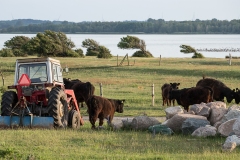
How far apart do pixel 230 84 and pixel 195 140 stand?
25246mm

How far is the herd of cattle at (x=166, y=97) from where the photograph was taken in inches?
837

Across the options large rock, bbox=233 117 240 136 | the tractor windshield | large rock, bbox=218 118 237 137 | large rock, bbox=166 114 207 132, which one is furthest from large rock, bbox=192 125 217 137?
the tractor windshield

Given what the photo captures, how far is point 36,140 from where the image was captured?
16188 millimetres

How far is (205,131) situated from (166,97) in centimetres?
1255

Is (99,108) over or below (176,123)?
over

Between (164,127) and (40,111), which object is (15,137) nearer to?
(40,111)

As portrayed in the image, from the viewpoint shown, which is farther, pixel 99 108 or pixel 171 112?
pixel 171 112

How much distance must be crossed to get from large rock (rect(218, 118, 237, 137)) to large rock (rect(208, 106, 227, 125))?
80.1 inches

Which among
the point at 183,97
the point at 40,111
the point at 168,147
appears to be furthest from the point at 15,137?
the point at 183,97

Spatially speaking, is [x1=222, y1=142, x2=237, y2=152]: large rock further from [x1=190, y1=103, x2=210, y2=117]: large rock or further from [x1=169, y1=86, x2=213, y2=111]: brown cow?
[x1=169, y1=86, x2=213, y2=111]: brown cow

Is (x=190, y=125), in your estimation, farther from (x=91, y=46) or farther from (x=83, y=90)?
(x=91, y=46)

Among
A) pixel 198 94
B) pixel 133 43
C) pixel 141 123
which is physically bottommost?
pixel 133 43

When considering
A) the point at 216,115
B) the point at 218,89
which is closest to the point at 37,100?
the point at 216,115

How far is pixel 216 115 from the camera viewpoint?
21.0 m
